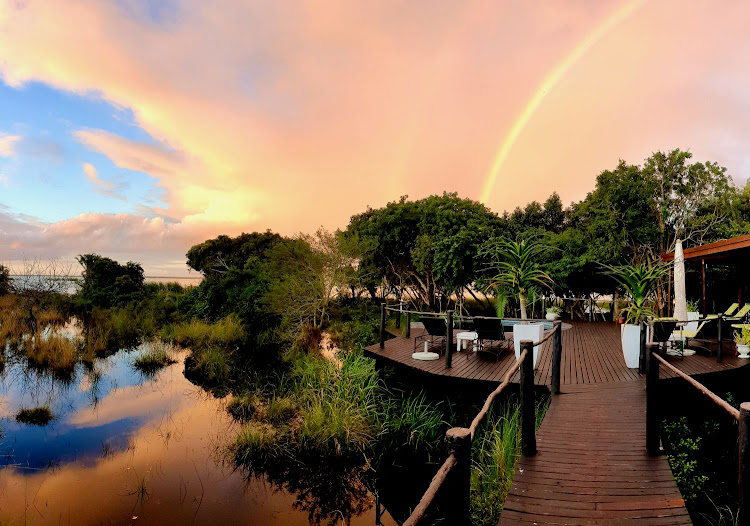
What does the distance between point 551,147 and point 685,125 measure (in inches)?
277

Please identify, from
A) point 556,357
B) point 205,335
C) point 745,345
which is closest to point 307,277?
point 205,335

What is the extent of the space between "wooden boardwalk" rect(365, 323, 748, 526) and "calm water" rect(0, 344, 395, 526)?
2557mm

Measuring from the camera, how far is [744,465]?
2.16m

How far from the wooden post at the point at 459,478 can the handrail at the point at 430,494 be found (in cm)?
4

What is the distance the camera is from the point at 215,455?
23.0 ft

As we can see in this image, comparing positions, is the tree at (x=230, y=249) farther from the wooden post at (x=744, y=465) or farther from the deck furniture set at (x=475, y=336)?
the wooden post at (x=744, y=465)

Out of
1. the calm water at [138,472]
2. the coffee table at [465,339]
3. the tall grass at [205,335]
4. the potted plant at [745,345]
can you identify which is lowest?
the calm water at [138,472]

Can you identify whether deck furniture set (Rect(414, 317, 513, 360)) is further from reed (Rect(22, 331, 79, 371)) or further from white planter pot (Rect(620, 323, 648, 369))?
reed (Rect(22, 331, 79, 371))

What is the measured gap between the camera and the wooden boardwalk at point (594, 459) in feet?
9.35

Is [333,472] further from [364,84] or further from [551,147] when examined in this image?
[551,147]

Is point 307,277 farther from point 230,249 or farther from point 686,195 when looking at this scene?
point 686,195

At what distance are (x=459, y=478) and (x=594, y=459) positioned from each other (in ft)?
8.31

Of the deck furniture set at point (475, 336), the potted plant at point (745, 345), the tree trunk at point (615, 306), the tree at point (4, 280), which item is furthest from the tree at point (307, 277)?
the tree at point (4, 280)

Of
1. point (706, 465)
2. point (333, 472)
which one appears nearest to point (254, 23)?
point (333, 472)
